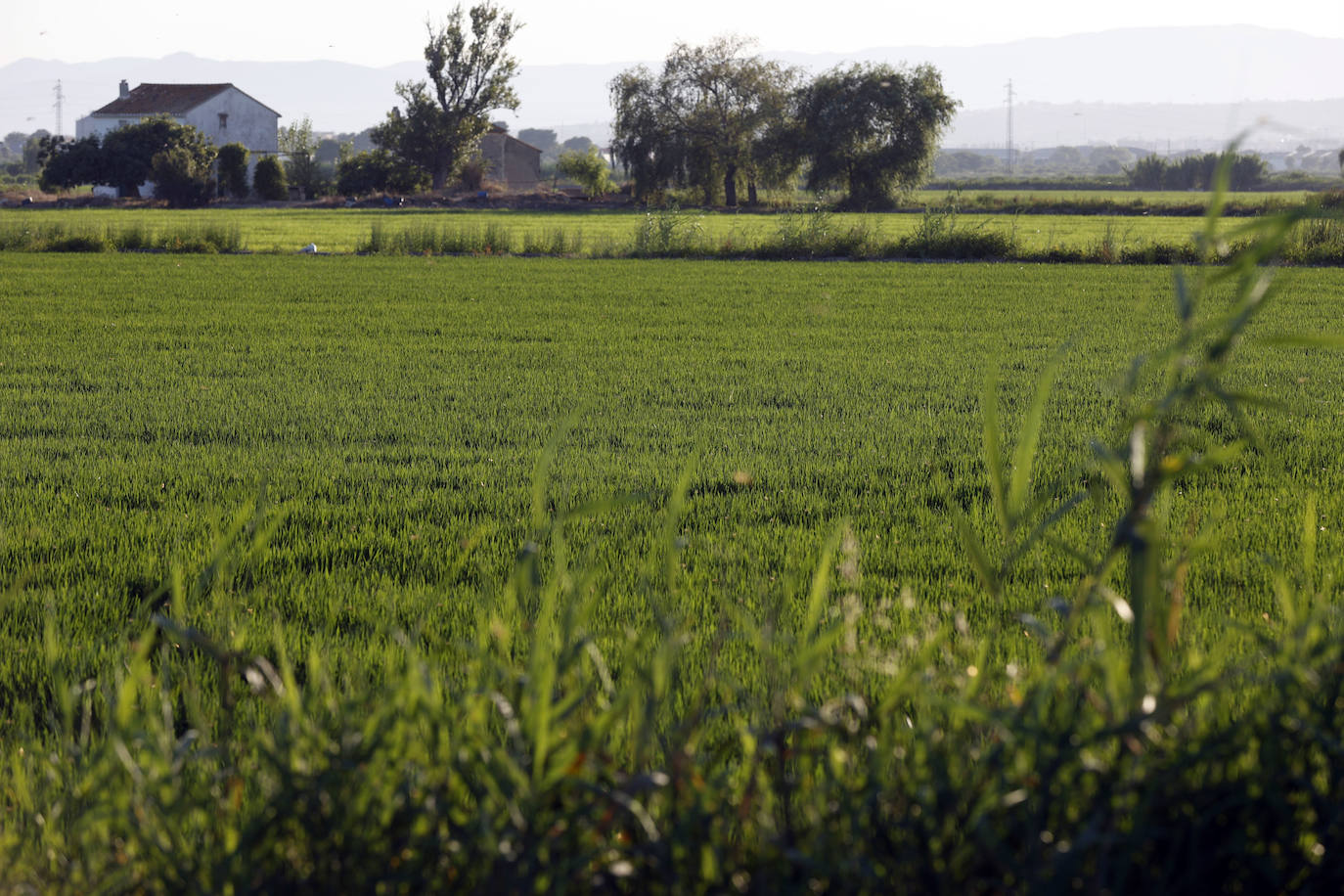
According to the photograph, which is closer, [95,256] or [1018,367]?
[1018,367]

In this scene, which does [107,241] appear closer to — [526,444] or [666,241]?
[666,241]

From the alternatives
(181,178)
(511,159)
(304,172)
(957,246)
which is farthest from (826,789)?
(511,159)

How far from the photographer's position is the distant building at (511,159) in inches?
3342

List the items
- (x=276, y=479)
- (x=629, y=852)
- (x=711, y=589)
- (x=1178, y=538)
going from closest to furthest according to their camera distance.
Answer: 1. (x=629, y=852)
2. (x=711, y=589)
3. (x=1178, y=538)
4. (x=276, y=479)

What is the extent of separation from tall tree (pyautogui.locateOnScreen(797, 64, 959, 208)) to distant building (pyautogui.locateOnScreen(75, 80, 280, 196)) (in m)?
35.8

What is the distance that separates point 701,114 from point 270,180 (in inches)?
924

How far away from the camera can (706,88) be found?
6338cm

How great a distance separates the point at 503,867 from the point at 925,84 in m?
58.7

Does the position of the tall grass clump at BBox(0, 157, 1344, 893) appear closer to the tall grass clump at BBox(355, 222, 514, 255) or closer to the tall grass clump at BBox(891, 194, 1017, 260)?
the tall grass clump at BBox(891, 194, 1017, 260)

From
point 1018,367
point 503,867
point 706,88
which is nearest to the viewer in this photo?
point 503,867

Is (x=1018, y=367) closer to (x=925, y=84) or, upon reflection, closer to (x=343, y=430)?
(x=343, y=430)

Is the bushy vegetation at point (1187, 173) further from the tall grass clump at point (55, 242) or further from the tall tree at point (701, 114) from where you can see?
the tall grass clump at point (55, 242)

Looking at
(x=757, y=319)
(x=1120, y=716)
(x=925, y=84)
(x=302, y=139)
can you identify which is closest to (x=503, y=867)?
(x=1120, y=716)

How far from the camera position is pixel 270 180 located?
2339 inches
